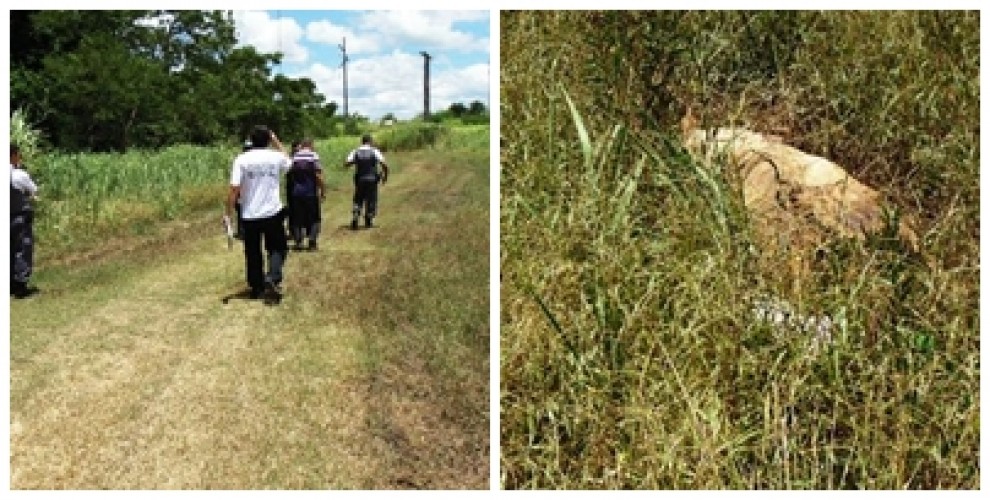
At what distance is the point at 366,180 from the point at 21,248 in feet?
6.86

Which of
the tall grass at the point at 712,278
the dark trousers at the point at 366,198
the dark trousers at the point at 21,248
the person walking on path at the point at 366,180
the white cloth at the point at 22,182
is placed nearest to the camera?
the tall grass at the point at 712,278

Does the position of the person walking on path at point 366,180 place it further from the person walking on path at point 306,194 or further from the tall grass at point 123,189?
the person walking on path at point 306,194

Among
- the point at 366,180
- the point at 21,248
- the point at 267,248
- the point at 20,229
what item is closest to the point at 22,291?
the point at 21,248

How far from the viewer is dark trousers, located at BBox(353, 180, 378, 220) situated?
18.6ft

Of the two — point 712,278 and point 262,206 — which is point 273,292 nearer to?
point 262,206

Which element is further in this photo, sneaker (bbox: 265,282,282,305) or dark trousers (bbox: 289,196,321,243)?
dark trousers (bbox: 289,196,321,243)

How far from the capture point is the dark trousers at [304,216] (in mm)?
5414

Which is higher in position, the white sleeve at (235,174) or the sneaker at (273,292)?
the white sleeve at (235,174)

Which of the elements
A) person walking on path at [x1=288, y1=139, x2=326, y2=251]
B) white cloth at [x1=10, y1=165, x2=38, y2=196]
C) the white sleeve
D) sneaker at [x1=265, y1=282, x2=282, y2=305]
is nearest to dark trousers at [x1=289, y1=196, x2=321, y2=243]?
person walking on path at [x1=288, y1=139, x2=326, y2=251]

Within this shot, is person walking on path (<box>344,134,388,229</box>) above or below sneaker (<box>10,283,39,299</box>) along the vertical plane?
above

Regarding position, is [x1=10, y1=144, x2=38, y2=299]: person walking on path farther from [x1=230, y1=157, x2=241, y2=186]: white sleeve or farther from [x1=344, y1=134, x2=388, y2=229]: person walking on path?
[x1=344, y1=134, x2=388, y2=229]: person walking on path

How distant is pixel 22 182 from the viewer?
4184mm

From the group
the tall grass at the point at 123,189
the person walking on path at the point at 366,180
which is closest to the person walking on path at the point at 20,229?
the tall grass at the point at 123,189

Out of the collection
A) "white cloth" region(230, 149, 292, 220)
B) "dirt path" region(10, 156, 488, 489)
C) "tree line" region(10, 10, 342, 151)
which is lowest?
"dirt path" region(10, 156, 488, 489)
